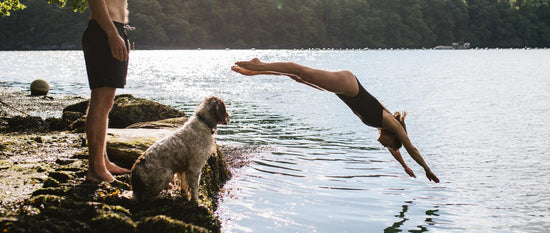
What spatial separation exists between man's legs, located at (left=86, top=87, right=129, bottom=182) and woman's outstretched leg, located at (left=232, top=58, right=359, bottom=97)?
1.84 meters

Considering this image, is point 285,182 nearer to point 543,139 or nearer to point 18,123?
point 18,123

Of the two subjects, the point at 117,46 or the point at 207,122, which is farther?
the point at 207,122

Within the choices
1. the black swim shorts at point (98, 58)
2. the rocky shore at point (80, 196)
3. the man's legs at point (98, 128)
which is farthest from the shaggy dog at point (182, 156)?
the black swim shorts at point (98, 58)

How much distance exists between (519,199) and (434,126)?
11.1 m

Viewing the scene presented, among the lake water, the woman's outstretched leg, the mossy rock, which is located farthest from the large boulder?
the mossy rock

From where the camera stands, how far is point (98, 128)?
5402 millimetres

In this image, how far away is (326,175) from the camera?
10.8 metres

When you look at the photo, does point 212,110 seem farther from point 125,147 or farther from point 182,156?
point 125,147

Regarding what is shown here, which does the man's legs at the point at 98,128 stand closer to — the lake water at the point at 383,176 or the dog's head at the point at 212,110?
the dog's head at the point at 212,110

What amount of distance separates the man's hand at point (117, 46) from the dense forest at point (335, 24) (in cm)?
13904

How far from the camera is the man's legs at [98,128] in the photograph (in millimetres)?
5320

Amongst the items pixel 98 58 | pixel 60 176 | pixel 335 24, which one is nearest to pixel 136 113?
pixel 60 176

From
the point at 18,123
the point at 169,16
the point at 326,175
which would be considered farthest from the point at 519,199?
the point at 169,16

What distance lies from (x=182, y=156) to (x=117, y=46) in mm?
1461
